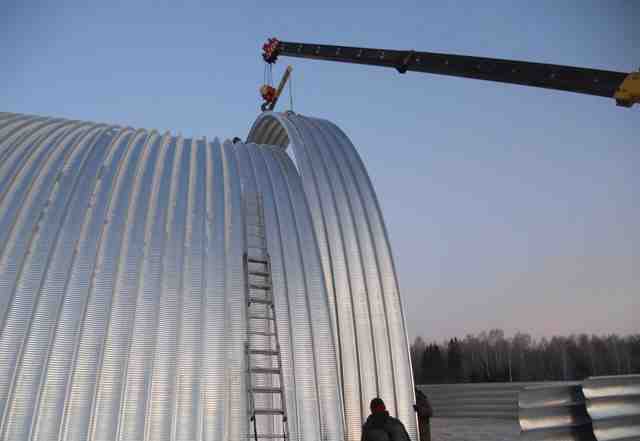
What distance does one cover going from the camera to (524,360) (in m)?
84.2

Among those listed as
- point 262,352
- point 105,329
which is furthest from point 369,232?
point 105,329

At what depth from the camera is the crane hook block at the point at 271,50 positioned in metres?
40.9

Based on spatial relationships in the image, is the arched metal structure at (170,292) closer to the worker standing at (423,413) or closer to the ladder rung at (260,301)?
the ladder rung at (260,301)

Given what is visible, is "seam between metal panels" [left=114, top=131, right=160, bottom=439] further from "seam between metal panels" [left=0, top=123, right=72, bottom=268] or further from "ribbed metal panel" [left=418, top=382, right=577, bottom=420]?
"ribbed metal panel" [left=418, top=382, right=577, bottom=420]

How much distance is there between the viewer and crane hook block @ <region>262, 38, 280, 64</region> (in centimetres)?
4091

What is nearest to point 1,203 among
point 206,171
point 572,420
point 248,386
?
point 206,171

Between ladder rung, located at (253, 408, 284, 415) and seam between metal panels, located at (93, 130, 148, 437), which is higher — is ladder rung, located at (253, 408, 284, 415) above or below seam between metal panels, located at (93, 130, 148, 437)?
below

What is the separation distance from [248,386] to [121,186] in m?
5.89

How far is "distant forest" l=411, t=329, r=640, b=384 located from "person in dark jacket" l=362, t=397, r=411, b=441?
64333 millimetres

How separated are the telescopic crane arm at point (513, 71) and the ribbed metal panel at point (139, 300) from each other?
8928 millimetres

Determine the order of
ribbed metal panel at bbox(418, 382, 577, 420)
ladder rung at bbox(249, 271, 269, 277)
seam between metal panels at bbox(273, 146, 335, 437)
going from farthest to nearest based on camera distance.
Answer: ribbed metal panel at bbox(418, 382, 577, 420) → ladder rung at bbox(249, 271, 269, 277) → seam between metal panels at bbox(273, 146, 335, 437)

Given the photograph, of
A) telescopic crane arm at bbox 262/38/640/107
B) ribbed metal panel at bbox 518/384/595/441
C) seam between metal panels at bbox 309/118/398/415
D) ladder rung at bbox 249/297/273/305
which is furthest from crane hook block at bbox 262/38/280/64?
ribbed metal panel at bbox 518/384/595/441

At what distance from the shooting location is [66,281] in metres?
10.5

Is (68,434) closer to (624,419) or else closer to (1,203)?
(1,203)
